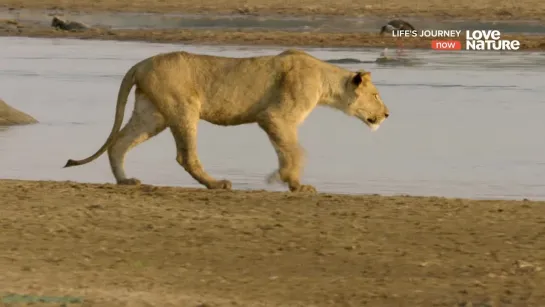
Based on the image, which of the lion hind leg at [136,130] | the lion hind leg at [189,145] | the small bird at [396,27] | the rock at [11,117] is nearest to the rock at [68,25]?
the small bird at [396,27]

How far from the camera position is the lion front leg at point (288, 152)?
1134 centimetres

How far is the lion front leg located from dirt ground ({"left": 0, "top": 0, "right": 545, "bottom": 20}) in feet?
102

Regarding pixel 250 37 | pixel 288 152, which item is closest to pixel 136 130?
pixel 288 152

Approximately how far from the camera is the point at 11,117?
1741cm

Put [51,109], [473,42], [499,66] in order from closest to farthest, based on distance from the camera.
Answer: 1. [51,109]
2. [499,66]
3. [473,42]

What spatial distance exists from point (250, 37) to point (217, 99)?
1014 inches

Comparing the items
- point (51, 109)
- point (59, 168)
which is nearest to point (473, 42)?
point (51, 109)

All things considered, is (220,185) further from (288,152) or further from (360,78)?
(360,78)

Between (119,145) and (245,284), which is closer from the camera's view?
(245,284)

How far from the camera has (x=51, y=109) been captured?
19.2m

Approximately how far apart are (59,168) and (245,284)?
633 centimetres

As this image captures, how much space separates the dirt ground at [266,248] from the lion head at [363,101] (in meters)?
1.37

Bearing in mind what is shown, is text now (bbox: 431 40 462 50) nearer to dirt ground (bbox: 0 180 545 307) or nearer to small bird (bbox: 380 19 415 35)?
small bird (bbox: 380 19 415 35)

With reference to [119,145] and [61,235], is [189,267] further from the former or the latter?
[119,145]
